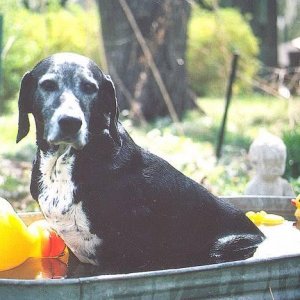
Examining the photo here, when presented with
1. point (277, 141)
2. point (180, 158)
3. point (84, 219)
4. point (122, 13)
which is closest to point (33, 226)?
point (84, 219)

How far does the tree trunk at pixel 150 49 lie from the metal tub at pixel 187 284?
22.2ft

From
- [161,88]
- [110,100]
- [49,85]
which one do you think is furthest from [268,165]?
[161,88]

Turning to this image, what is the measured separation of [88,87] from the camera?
9.29 ft

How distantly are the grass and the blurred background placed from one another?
13 mm

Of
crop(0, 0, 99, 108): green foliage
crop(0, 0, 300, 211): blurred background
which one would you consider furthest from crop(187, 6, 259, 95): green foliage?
crop(0, 0, 99, 108): green foliage

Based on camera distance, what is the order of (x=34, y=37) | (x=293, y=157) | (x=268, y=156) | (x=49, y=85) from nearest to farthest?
(x=49, y=85) → (x=268, y=156) → (x=293, y=157) → (x=34, y=37)

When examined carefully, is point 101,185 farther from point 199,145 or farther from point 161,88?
point 199,145

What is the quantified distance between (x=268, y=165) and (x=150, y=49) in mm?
5270

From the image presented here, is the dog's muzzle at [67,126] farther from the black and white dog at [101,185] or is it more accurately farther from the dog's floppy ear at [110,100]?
the dog's floppy ear at [110,100]

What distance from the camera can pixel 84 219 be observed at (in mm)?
2930

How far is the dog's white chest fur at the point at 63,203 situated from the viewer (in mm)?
2930

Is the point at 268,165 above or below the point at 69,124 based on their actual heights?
below

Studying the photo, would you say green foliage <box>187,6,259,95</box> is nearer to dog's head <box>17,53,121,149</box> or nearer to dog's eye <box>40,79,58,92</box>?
dog's head <box>17,53,121,149</box>

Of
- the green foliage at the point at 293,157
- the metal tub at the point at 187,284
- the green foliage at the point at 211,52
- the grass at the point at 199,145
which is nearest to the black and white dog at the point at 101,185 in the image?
the metal tub at the point at 187,284
